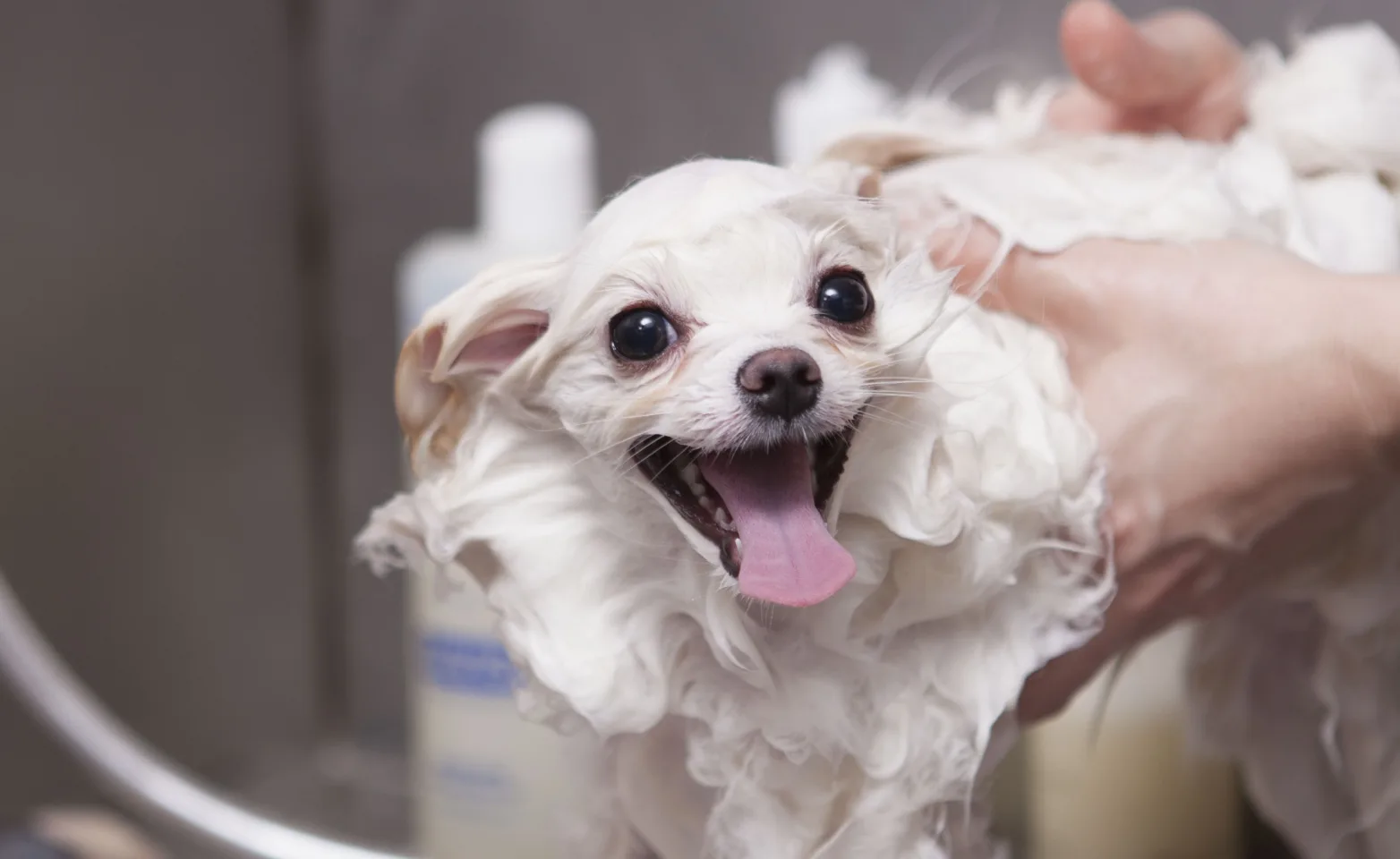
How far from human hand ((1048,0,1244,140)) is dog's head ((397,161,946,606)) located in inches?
8.1

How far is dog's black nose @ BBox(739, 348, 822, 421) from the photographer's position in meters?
0.33

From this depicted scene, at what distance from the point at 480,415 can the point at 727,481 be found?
0.09m

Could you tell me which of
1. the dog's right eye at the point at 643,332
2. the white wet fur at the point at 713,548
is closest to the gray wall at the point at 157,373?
the white wet fur at the point at 713,548

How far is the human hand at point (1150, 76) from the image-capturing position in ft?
1.80

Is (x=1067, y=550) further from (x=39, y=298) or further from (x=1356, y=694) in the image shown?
(x=39, y=298)

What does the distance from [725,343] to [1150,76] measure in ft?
1.06

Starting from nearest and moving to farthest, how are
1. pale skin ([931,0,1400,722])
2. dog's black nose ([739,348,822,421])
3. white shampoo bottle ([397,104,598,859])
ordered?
dog's black nose ([739,348,822,421]), pale skin ([931,0,1400,722]), white shampoo bottle ([397,104,598,859])

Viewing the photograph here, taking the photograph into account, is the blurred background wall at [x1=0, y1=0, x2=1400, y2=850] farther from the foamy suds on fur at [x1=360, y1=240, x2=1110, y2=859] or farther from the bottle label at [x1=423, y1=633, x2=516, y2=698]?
the foamy suds on fur at [x1=360, y1=240, x2=1110, y2=859]

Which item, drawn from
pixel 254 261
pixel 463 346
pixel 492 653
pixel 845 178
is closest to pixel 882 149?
pixel 845 178

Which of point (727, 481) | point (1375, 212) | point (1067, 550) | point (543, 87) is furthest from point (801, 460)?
point (543, 87)

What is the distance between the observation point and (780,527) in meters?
0.35

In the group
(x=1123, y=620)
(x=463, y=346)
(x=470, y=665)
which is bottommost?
(x=470, y=665)

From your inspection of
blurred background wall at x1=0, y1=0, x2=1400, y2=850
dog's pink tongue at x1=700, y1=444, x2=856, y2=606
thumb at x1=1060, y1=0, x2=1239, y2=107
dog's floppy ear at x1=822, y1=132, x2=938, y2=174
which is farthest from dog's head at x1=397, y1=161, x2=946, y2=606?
blurred background wall at x1=0, y1=0, x2=1400, y2=850

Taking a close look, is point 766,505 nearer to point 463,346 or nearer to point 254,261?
point 463,346
